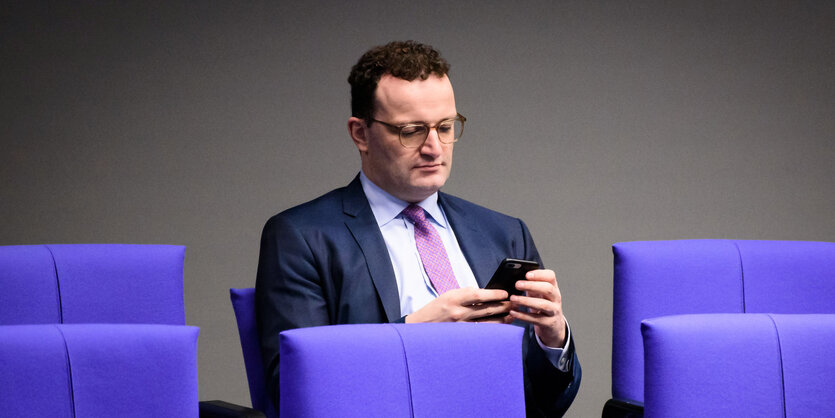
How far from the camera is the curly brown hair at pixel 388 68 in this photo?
2.08m

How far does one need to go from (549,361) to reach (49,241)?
2.32m

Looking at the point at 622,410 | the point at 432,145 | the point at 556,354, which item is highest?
→ the point at 432,145

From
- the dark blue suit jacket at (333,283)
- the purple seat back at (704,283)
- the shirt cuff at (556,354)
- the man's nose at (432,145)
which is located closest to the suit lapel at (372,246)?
the dark blue suit jacket at (333,283)

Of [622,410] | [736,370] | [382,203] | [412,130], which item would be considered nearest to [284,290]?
[382,203]

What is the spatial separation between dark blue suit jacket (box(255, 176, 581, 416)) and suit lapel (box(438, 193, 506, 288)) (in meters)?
0.03

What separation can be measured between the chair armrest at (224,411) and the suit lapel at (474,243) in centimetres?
59

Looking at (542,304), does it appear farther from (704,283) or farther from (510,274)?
(704,283)

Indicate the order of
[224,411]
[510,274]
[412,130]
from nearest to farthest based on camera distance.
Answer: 1. [510,274]
2. [224,411]
3. [412,130]

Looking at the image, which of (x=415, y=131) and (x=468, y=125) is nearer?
(x=415, y=131)

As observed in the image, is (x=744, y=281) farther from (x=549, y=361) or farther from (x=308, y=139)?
(x=308, y=139)

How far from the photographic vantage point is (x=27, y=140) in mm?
3549

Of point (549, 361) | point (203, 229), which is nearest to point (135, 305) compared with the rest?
point (549, 361)

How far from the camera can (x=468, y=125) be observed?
377 centimetres

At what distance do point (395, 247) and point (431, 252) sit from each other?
0.28 feet
